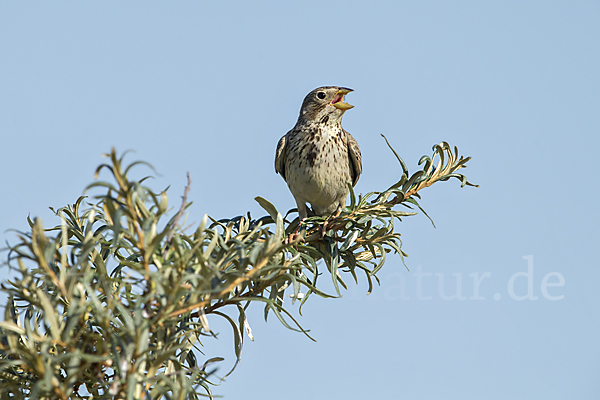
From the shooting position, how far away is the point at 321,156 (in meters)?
6.54

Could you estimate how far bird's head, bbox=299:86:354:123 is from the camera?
269 inches

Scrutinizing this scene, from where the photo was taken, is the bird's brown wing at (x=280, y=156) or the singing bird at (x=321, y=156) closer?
the singing bird at (x=321, y=156)

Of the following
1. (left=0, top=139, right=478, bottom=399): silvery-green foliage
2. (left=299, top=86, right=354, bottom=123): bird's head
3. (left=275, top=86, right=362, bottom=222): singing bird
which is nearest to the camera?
(left=0, top=139, right=478, bottom=399): silvery-green foliage

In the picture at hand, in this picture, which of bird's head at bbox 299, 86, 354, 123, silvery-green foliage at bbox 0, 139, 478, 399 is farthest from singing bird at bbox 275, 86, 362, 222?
silvery-green foliage at bbox 0, 139, 478, 399

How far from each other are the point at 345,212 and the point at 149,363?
1.59 metres

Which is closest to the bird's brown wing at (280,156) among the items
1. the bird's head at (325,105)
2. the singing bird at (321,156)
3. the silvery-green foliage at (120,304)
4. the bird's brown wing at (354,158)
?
the singing bird at (321,156)

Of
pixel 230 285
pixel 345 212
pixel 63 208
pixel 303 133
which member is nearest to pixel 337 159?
pixel 303 133

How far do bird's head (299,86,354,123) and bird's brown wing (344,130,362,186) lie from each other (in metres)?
0.29

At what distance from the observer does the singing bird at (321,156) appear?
6.48 m

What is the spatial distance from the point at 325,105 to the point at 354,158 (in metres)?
0.66

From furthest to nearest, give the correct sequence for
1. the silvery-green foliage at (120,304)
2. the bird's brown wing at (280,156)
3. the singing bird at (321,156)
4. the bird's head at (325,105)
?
the bird's brown wing at (280,156)
the bird's head at (325,105)
the singing bird at (321,156)
the silvery-green foliage at (120,304)

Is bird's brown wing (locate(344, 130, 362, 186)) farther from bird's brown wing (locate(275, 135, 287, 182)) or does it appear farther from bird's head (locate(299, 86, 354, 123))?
bird's brown wing (locate(275, 135, 287, 182))

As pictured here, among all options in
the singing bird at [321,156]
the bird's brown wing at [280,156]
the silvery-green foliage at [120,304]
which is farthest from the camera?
the bird's brown wing at [280,156]

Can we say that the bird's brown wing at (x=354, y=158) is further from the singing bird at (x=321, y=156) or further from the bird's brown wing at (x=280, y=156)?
the bird's brown wing at (x=280, y=156)
